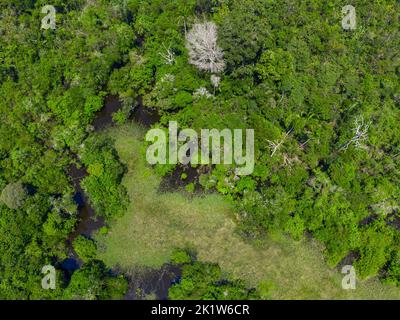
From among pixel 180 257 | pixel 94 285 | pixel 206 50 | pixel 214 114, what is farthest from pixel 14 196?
pixel 206 50

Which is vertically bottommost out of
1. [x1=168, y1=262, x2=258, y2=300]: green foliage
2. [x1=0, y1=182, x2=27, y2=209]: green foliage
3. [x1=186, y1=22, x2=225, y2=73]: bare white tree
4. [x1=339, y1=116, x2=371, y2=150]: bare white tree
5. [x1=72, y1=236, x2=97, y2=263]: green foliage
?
[x1=168, y1=262, x2=258, y2=300]: green foliage

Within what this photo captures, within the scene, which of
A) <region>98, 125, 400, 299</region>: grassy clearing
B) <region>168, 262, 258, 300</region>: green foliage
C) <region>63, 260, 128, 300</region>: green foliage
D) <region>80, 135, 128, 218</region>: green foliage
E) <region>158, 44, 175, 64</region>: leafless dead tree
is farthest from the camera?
<region>158, 44, 175, 64</region>: leafless dead tree

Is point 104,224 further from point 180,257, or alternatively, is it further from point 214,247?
point 214,247

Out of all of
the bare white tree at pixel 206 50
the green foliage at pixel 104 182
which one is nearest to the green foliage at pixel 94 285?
the green foliage at pixel 104 182

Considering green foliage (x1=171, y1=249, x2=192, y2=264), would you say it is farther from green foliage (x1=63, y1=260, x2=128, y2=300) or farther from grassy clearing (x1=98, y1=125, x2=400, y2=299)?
green foliage (x1=63, y1=260, x2=128, y2=300)

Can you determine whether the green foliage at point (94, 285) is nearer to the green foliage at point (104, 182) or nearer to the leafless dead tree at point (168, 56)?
the green foliage at point (104, 182)

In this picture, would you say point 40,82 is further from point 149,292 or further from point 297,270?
point 297,270

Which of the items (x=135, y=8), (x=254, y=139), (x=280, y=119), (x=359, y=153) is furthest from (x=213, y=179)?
(x=135, y=8)

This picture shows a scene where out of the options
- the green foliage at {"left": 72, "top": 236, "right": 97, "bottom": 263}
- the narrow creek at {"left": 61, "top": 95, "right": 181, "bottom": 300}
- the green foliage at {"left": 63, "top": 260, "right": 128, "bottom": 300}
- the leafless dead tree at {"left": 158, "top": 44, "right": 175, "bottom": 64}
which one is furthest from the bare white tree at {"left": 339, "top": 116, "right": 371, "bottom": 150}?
the green foliage at {"left": 72, "top": 236, "right": 97, "bottom": 263}
